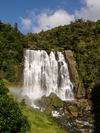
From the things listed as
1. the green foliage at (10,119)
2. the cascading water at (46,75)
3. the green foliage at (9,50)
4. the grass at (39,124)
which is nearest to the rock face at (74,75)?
the cascading water at (46,75)

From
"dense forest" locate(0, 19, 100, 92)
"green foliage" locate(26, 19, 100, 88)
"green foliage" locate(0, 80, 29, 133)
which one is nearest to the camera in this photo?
"green foliage" locate(0, 80, 29, 133)

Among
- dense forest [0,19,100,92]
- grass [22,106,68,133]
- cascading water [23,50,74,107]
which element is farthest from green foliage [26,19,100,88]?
grass [22,106,68,133]

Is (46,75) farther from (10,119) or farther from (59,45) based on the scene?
(10,119)

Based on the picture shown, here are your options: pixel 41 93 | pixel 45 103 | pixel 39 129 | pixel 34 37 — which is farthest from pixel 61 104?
pixel 34 37

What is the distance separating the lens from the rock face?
95637 mm

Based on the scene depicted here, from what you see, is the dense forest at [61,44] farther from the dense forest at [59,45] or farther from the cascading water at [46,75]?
the cascading water at [46,75]

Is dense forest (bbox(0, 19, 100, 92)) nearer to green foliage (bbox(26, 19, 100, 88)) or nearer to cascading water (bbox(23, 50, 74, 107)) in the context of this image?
green foliage (bbox(26, 19, 100, 88))

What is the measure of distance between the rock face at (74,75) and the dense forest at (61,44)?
3.92 ft

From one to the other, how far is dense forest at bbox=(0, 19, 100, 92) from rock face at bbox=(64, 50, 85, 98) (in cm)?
120

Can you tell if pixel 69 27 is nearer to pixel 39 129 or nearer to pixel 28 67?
pixel 28 67

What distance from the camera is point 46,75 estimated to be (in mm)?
96688

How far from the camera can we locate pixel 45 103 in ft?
278

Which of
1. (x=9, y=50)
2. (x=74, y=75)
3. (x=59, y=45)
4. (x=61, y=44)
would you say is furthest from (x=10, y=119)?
(x=61, y=44)

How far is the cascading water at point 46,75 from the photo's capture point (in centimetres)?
9450
